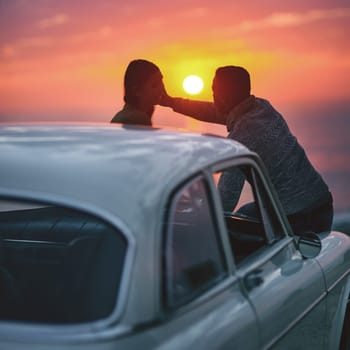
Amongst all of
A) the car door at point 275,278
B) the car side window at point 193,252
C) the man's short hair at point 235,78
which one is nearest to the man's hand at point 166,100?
the man's short hair at point 235,78

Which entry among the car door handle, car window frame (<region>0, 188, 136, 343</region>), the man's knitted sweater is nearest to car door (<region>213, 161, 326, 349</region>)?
the car door handle

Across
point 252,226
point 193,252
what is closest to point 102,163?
point 193,252

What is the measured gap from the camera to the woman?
6.84 meters

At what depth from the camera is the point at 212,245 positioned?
3.75 m

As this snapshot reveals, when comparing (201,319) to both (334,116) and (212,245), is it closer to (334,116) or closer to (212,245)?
(212,245)

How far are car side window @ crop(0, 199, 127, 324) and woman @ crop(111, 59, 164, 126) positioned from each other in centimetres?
173

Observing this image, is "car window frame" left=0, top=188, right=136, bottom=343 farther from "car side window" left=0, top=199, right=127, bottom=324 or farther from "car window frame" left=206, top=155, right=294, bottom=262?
"car window frame" left=206, top=155, right=294, bottom=262

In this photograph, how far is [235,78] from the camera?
22.9 ft

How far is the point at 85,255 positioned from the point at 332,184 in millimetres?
29756

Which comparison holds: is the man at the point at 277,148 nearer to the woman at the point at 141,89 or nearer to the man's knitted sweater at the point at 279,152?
the man's knitted sweater at the point at 279,152

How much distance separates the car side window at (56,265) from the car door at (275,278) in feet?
2.07

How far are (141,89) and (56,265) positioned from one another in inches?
110

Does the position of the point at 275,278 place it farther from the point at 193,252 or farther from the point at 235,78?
the point at 235,78

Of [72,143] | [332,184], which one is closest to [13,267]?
[72,143]
